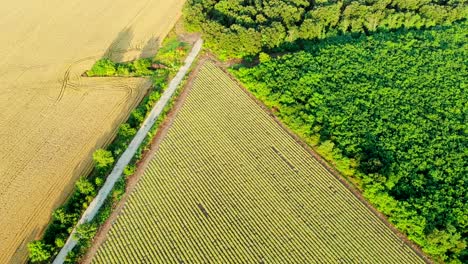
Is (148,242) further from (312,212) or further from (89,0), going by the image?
(89,0)

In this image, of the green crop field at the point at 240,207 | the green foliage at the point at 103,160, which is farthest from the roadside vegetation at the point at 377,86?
the green foliage at the point at 103,160

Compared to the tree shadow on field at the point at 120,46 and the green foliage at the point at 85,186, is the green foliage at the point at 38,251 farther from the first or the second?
the tree shadow on field at the point at 120,46

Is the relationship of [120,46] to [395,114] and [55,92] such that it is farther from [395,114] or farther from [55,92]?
[395,114]

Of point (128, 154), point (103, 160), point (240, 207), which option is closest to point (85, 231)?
point (103, 160)

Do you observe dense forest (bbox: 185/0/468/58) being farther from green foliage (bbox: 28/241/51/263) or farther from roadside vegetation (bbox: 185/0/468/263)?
green foliage (bbox: 28/241/51/263)

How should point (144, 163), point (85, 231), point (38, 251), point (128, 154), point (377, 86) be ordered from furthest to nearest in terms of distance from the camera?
point (377, 86), point (128, 154), point (144, 163), point (85, 231), point (38, 251)

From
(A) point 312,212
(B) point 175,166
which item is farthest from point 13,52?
(A) point 312,212
